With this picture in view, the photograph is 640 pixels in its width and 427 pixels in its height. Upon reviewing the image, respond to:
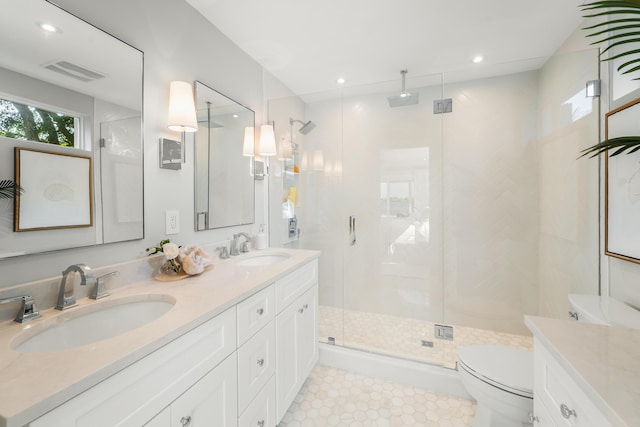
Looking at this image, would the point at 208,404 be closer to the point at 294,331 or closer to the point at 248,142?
the point at 294,331

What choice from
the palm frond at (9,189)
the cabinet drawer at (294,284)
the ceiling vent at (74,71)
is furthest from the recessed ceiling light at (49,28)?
the cabinet drawer at (294,284)

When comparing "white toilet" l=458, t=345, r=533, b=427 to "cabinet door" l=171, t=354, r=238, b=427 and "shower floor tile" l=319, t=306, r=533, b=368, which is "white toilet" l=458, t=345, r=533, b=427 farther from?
"cabinet door" l=171, t=354, r=238, b=427

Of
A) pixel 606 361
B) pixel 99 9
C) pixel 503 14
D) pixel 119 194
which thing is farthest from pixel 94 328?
pixel 503 14

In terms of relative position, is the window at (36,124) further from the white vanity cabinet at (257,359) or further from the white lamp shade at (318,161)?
the white lamp shade at (318,161)

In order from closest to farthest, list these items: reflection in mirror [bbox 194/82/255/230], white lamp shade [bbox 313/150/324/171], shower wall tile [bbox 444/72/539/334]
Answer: reflection in mirror [bbox 194/82/255/230]
shower wall tile [bbox 444/72/539/334]
white lamp shade [bbox 313/150/324/171]

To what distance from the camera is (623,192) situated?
53.4 inches

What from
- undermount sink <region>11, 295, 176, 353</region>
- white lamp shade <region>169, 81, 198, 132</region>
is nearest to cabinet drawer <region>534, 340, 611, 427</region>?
undermount sink <region>11, 295, 176, 353</region>

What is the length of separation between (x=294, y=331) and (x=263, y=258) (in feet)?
1.95

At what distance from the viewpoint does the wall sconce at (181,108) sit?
141 centimetres

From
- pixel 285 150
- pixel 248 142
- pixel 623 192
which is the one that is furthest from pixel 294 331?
pixel 623 192

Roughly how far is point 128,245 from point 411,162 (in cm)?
223

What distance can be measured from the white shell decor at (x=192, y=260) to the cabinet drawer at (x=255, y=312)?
1.12 ft

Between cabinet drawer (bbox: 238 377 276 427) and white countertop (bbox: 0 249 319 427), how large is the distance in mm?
505

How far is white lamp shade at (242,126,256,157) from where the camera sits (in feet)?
6.88
